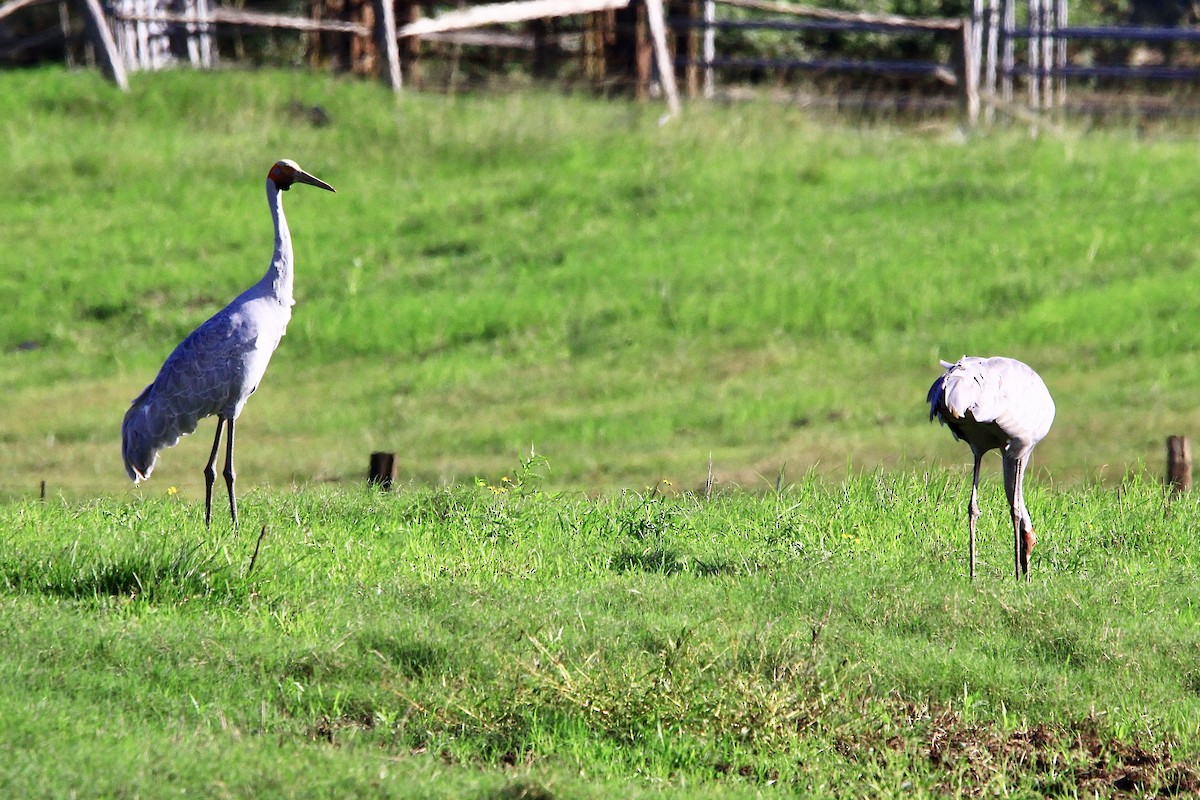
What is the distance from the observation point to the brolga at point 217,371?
957 centimetres

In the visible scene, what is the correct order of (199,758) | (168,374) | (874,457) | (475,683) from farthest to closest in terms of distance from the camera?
1. (874,457)
2. (168,374)
3. (475,683)
4. (199,758)

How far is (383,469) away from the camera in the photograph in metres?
10.5

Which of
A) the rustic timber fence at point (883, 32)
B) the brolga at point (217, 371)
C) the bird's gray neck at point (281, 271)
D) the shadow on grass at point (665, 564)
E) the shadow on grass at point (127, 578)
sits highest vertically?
the rustic timber fence at point (883, 32)

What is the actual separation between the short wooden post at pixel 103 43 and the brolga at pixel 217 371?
1370cm

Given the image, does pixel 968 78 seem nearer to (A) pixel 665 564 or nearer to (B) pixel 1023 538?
(B) pixel 1023 538

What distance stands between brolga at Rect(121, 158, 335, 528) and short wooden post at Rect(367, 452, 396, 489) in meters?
1.06

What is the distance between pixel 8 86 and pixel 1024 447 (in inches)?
738

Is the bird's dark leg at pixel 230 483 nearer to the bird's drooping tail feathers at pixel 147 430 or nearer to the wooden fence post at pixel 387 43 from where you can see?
the bird's drooping tail feathers at pixel 147 430

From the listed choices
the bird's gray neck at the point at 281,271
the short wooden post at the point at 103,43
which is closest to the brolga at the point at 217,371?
the bird's gray neck at the point at 281,271

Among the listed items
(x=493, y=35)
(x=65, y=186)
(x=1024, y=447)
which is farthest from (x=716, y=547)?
(x=493, y=35)

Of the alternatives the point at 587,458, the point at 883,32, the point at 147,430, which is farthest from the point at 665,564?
the point at 883,32

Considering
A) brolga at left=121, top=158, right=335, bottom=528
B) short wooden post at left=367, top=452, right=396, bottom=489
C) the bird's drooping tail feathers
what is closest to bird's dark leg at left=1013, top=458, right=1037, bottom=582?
short wooden post at left=367, top=452, right=396, bottom=489

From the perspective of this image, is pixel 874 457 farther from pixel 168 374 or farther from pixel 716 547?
pixel 168 374

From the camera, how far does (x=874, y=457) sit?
13.0m
